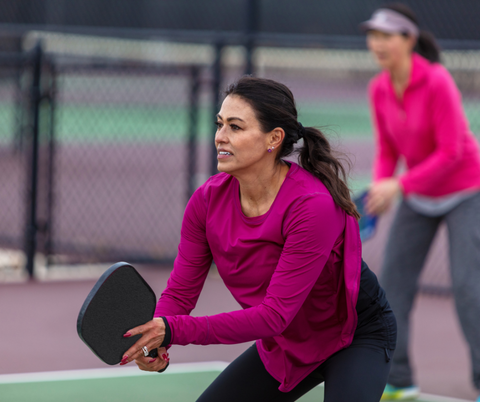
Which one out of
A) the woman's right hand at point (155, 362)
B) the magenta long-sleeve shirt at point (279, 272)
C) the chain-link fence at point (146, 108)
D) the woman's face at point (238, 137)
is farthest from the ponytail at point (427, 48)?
the woman's right hand at point (155, 362)

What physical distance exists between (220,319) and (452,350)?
3429 mm

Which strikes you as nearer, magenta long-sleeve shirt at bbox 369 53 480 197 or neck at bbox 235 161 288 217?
neck at bbox 235 161 288 217

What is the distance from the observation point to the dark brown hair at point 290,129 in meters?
2.75

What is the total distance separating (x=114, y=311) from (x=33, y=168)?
17.2 feet

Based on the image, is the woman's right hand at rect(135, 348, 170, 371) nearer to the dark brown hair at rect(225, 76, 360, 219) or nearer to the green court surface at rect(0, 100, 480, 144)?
the dark brown hair at rect(225, 76, 360, 219)

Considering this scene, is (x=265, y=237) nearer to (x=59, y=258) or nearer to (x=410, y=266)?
(x=410, y=266)

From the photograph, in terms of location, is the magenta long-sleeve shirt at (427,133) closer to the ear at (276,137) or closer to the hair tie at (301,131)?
the hair tie at (301,131)

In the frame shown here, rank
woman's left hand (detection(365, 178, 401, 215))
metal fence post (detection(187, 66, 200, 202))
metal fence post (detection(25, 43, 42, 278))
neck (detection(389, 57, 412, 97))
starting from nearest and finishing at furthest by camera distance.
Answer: woman's left hand (detection(365, 178, 401, 215)) < neck (detection(389, 57, 412, 97)) < metal fence post (detection(25, 43, 42, 278)) < metal fence post (detection(187, 66, 200, 202))

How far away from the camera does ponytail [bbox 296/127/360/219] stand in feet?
9.21

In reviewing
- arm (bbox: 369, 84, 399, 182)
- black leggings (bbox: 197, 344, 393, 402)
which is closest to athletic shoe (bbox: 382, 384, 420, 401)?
arm (bbox: 369, 84, 399, 182)

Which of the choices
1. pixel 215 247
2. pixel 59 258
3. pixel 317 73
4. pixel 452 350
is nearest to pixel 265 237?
pixel 215 247

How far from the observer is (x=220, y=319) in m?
2.58

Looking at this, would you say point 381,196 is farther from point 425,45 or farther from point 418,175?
point 425,45

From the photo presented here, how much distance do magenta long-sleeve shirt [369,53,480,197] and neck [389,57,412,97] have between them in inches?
1.1
